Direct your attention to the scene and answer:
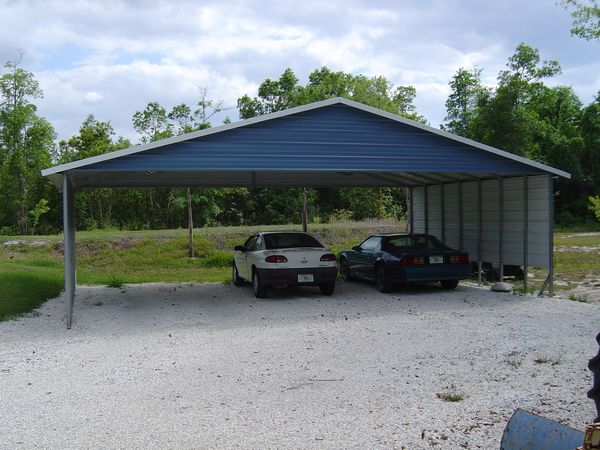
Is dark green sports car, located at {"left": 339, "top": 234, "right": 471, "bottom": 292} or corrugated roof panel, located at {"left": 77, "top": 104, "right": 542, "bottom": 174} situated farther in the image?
dark green sports car, located at {"left": 339, "top": 234, "right": 471, "bottom": 292}

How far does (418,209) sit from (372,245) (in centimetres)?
502

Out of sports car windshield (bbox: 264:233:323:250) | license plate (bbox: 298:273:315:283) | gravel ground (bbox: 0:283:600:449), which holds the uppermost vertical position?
sports car windshield (bbox: 264:233:323:250)

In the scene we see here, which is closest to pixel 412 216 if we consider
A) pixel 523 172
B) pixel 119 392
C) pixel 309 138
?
pixel 523 172

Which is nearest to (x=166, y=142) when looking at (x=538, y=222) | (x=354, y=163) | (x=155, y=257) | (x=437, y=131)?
(x=354, y=163)

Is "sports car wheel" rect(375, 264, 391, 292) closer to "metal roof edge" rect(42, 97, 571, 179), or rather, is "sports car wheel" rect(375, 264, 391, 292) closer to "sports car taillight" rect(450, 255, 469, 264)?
"sports car taillight" rect(450, 255, 469, 264)

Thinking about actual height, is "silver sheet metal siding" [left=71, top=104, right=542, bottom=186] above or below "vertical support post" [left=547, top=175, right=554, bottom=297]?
above

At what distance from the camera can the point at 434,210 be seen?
18.3 m

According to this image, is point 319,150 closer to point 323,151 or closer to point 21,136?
point 323,151

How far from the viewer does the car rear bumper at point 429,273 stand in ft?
43.1

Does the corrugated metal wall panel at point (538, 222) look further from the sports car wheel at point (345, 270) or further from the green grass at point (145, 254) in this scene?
the green grass at point (145, 254)

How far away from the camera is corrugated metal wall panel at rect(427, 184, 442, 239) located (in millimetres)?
17938

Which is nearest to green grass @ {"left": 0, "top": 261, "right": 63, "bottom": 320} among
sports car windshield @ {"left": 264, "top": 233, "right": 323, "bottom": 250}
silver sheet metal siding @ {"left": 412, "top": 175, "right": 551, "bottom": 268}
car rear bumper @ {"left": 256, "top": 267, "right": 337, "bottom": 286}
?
car rear bumper @ {"left": 256, "top": 267, "right": 337, "bottom": 286}

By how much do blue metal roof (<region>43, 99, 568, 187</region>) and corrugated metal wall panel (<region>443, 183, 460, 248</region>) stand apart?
3.51 metres

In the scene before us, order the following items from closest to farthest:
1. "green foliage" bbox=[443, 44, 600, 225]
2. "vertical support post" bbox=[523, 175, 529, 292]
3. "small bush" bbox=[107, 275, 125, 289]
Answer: "vertical support post" bbox=[523, 175, 529, 292], "small bush" bbox=[107, 275, 125, 289], "green foliage" bbox=[443, 44, 600, 225]
